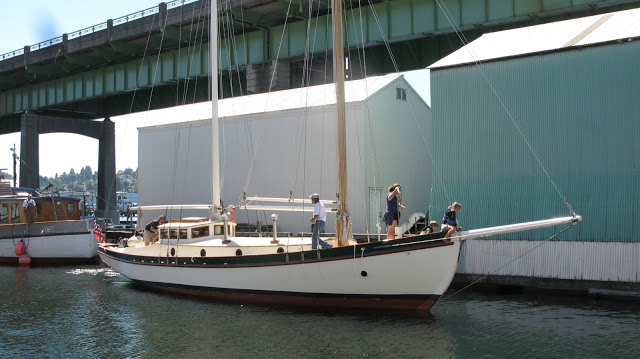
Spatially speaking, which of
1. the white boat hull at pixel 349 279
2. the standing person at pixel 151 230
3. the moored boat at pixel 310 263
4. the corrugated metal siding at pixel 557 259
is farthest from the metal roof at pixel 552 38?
the standing person at pixel 151 230

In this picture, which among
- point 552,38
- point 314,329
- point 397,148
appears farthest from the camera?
point 397,148

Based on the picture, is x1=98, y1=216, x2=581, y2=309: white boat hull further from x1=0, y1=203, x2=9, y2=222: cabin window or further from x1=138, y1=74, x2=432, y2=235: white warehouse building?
x1=0, y1=203, x2=9, y2=222: cabin window

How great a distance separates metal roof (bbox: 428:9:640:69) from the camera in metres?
19.2

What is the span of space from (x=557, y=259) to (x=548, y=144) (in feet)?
11.8

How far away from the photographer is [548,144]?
1950 cm

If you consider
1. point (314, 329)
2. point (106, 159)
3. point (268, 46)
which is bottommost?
point (314, 329)

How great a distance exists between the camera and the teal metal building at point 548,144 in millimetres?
18219

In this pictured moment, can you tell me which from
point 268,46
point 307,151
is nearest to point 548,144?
point 307,151

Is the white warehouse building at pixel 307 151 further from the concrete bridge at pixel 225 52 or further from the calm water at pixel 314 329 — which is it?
the calm water at pixel 314 329

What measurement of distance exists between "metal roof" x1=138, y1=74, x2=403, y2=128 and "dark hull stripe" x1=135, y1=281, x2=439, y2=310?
10.3m

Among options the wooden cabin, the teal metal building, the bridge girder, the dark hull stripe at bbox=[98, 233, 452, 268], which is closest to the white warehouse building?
the bridge girder

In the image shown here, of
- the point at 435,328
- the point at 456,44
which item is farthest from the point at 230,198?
the point at 435,328

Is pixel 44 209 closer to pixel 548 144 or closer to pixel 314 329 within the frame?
pixel 314 329

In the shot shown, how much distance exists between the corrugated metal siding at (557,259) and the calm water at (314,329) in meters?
0.81
